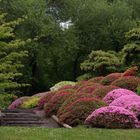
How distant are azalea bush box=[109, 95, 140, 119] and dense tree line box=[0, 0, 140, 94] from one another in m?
24.6

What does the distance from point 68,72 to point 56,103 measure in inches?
1092

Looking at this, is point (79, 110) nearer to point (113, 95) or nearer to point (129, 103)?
point (129, 103)

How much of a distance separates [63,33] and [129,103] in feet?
92.3

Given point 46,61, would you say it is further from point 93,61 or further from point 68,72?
point 93,61

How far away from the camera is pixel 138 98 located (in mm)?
16484

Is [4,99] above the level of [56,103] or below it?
below

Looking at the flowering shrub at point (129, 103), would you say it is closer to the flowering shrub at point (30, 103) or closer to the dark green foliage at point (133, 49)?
the flowering shrub at point (30, 103)

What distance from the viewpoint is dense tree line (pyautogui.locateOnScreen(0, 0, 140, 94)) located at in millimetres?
41312

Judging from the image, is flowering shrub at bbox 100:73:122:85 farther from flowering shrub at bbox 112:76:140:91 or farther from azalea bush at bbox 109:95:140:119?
azalea bush at bbox 109:95:140:119

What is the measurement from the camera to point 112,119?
48.1ft

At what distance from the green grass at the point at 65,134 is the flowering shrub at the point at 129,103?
85.8 inches

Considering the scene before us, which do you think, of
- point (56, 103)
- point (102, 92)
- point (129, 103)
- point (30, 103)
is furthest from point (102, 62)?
point (129, 103)

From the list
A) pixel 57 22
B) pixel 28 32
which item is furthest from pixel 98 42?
pixel 28 32

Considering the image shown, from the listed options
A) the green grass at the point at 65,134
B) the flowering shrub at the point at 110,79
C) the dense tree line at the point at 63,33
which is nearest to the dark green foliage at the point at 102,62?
the flowering shrub at the point at 110,79
